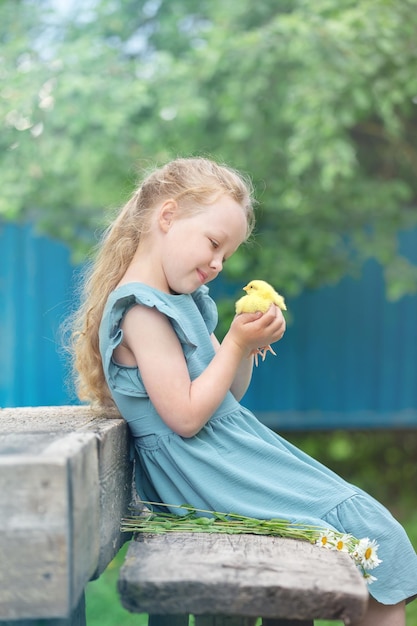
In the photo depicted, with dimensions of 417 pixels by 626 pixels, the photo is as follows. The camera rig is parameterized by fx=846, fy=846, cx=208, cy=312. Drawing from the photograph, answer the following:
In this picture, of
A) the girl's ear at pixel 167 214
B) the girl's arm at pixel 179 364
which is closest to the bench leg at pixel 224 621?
the girl's arm at pixel 179 364

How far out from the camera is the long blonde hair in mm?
2127

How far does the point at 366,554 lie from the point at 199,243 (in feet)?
2.63

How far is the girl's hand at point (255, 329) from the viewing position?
75.5 inches

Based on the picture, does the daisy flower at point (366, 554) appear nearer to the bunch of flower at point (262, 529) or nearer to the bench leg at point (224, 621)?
the bunch of flower at point (262, 529)

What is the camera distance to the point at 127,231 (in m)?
2.21

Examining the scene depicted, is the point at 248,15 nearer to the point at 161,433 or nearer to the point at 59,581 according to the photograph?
the point at 161,433

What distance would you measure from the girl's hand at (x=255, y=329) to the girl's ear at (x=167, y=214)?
0.32 m

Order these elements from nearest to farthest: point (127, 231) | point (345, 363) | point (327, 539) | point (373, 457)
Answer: point (327, 539) < point (127, 231) < point (345, 363) < point (373, 457)

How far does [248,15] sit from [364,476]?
3.53 meters

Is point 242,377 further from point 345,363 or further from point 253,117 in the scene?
point 345,363

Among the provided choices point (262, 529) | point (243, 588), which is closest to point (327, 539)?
point (262, 529)

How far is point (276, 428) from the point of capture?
645cm

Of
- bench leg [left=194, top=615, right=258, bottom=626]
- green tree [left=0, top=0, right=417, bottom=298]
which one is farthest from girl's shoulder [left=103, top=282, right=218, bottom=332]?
green tree [left=0, top=0, right=417, bottom=298]

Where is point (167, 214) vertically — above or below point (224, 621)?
above
